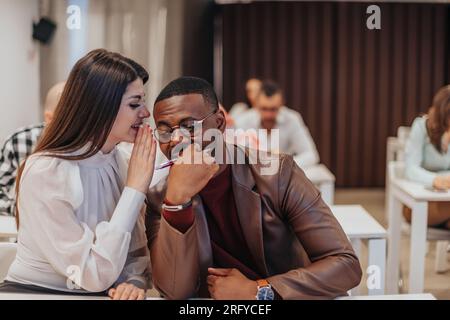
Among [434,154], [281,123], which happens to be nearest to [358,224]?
[434,154]

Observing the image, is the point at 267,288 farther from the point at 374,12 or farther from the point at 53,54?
the point at 53,54

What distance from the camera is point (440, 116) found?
91.1 inches

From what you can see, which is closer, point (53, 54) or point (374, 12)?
point (374, 12)

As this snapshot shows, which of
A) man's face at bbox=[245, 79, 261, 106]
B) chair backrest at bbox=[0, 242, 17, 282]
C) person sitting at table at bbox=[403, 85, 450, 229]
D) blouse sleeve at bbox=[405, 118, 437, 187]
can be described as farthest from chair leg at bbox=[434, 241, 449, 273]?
man's face at bbox=[245, 79, 261, 106]

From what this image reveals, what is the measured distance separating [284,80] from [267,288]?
4354 millimetres

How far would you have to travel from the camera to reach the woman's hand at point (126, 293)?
111 centimetres

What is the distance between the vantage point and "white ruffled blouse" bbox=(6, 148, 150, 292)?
3.60 ft

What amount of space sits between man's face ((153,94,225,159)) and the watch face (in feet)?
0.97

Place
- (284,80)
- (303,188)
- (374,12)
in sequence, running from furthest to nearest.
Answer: (284,80)
(374,12)
(303,188)

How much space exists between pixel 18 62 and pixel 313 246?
34.2 inches

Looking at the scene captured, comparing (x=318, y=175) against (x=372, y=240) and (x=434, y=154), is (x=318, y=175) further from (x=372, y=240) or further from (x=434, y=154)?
(x=372, y=240)

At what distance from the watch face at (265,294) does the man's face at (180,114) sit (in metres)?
0.30

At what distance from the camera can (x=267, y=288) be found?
1.12m
